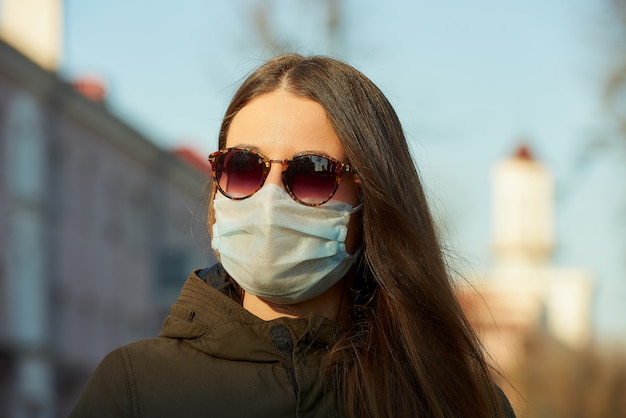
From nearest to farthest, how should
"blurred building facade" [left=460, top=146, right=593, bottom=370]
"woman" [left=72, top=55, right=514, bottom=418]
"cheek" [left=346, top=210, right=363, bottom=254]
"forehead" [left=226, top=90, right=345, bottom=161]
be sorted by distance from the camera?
"woman" [left=72, top=55, right=514, bottom=418]
"forehead" [left=226, top=90, right=345, bottom=161]
"cheek" [left=346, top=210, right=363, bottom=254]
"blurred building facade" [left=460, top=146, right=593, bottom=370]

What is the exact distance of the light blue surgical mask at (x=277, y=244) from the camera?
3.26 meters

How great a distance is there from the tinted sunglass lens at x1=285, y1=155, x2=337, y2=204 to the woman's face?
3 centimetres

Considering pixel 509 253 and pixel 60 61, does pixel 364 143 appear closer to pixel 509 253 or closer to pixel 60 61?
pixel 60 61

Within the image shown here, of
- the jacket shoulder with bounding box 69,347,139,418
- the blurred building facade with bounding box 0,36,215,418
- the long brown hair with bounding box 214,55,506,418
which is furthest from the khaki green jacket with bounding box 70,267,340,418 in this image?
the blurred building facade with bounding box 0,36,215,418

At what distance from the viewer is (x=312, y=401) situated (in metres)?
3.14

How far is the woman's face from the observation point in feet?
11.0

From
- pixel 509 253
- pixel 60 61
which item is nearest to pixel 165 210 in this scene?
pixel 60 61

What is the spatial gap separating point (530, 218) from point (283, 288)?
94118mm

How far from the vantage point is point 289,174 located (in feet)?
10.9

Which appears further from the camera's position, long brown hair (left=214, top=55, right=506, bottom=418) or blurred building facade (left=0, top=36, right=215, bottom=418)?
blurred building facade (left=0, top=36, right=215, bottom=418)

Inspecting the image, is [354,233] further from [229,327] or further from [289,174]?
[229,327]

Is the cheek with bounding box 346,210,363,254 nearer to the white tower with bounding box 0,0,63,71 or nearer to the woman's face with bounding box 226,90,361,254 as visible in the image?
the woman's face with bounding box 226,90,361,254

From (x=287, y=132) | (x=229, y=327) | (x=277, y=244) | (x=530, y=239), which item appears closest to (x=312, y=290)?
(x=277, y=244)

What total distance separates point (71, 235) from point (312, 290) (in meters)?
38.0
